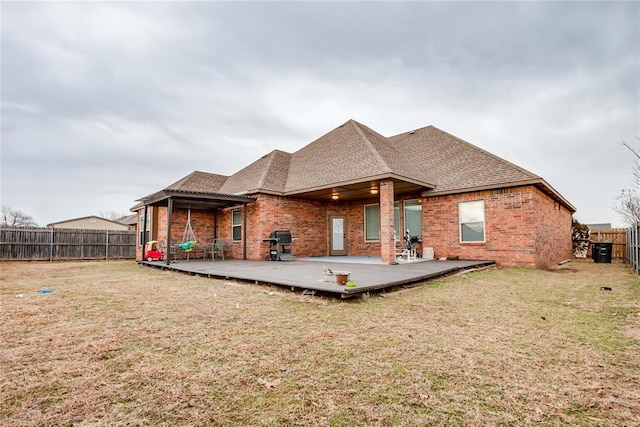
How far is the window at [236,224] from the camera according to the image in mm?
14070

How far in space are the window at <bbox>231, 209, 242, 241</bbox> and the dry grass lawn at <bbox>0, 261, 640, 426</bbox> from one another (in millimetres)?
Answer: 8994

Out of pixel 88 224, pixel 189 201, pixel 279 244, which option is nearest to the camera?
pixel 279 244

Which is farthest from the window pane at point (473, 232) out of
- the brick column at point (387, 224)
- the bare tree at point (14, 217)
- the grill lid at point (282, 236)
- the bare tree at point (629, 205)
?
the bare tree at point (14, 217)

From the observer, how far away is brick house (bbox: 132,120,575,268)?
33.6 ft

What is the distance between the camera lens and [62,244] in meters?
16.4

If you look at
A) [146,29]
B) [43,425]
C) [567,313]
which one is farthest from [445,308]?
[146,29]

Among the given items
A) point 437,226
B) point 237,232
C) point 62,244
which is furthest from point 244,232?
point 62,244

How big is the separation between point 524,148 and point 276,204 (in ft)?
52.1

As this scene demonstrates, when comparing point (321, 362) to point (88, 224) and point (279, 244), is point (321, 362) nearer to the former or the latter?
point (279, 244)

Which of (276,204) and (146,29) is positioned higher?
(146,29)

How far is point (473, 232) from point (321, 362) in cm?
1022

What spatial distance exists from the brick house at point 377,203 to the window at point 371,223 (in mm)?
48

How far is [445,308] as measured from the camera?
4.65m

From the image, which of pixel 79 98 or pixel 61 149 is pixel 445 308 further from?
pixel 61 149
